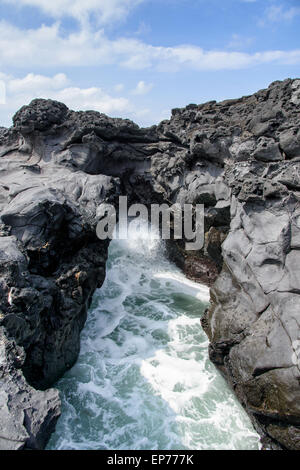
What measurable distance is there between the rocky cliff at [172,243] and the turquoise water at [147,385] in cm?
58

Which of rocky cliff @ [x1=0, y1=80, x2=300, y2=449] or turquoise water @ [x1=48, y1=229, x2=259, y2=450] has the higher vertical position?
rocky cliff @ [x1=0, y1=80, x2=300, y2=449]

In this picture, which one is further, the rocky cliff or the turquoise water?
the turquoise water

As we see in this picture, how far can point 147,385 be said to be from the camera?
8188mm

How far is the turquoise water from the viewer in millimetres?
6922

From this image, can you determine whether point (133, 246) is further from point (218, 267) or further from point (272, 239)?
point (272, 239)

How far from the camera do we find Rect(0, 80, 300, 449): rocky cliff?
6332 mm

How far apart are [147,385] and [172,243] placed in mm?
6797

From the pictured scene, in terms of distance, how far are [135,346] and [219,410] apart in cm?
286

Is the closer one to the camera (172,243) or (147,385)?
(147,385)

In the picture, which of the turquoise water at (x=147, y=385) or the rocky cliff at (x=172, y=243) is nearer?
the rocky cliff at (x=172, y=243)

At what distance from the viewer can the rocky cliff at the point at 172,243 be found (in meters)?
6.33

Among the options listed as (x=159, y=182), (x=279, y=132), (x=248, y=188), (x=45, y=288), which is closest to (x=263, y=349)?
(x=248, y=188)

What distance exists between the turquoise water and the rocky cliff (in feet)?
1.89

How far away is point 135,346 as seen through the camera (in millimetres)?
9531
